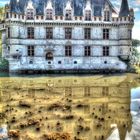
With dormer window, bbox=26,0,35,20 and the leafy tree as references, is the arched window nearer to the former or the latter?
dormer window, bbox=26,0,35,20

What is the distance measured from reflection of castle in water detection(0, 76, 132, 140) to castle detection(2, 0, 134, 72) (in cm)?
840

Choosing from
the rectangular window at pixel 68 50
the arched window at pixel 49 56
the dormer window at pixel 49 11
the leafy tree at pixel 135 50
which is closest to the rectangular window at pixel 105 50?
the rectangular window at pixel 68 50

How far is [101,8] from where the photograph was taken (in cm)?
4075

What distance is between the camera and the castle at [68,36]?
3922 centimetres

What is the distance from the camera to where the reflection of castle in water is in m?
16.1

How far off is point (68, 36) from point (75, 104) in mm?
19390

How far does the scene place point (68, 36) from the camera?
40062 millimetres

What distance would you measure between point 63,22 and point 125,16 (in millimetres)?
6295

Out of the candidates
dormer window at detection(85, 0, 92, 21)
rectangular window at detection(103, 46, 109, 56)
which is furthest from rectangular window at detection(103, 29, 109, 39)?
dormer window at detection(85, 0, 92, 21)

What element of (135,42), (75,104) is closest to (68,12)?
(135,42)

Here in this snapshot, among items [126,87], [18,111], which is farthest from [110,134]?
[126,87]

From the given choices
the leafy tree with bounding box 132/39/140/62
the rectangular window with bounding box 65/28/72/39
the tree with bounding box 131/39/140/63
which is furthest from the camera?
the leafy tree with bounding box 132/39/140/62

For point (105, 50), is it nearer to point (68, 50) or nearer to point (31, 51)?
point (68, 50)

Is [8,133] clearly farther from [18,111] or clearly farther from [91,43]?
[91,43]
